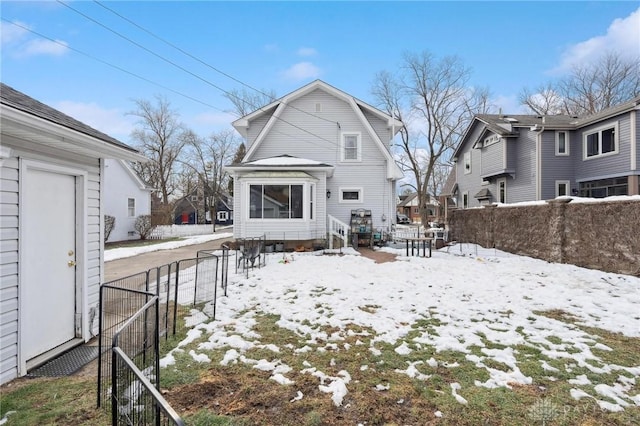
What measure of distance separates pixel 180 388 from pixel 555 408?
3.43m

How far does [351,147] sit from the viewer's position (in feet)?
54.0

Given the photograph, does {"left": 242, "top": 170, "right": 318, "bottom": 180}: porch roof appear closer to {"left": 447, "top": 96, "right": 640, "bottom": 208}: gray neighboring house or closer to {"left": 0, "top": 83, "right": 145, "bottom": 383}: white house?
{"left": 0, "top": 83, "right": 145, "bottom": 383}: white house

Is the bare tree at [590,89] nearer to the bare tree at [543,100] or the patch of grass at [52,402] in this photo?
the bare tree at [543,100]

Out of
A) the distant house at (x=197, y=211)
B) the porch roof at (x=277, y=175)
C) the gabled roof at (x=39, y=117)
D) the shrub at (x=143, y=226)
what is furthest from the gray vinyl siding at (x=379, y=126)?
the distant house at (x=197, y=211)

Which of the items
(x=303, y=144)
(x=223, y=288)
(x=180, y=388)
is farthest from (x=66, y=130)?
(x=303, y=144)

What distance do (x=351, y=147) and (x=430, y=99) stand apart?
18.1 metres

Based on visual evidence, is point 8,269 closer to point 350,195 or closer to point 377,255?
point 377,255

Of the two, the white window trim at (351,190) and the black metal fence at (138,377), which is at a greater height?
the white window trim at (351,190)

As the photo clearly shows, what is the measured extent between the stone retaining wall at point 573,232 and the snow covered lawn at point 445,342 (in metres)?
0.71

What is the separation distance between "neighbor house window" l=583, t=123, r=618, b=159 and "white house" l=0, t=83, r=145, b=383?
20.1m

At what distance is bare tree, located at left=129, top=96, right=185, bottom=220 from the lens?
123ft

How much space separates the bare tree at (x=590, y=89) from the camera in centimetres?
2808

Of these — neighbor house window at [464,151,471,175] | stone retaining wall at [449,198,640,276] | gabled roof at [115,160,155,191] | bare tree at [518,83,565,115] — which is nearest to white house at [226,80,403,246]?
stone retaining wall at [449,198,640,276]

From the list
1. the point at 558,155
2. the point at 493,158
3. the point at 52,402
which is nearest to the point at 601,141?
the point at 558,155
